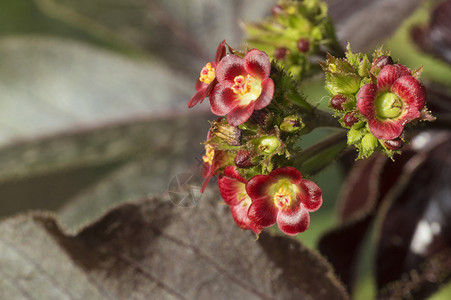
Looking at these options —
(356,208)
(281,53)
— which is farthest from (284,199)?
(356,208)

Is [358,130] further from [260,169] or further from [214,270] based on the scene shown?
[214,270]

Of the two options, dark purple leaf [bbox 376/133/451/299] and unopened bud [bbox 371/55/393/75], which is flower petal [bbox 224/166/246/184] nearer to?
unopened bud [bbox 371/55/393/75]

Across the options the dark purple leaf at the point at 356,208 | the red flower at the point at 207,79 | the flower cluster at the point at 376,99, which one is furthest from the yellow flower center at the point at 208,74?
the dark purple leaf at the point at 356,208

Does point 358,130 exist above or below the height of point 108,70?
above

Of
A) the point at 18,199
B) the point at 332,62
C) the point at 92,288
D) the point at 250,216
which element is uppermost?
the point at 332,62

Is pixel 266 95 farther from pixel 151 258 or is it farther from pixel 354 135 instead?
pixel 151 258

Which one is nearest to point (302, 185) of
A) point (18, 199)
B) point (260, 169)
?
point (260, 169)

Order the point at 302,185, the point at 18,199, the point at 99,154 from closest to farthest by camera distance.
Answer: the point at 302,185 < the point at 99,154 < the point at 18,199

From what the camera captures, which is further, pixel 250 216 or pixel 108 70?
pixel 108 70
